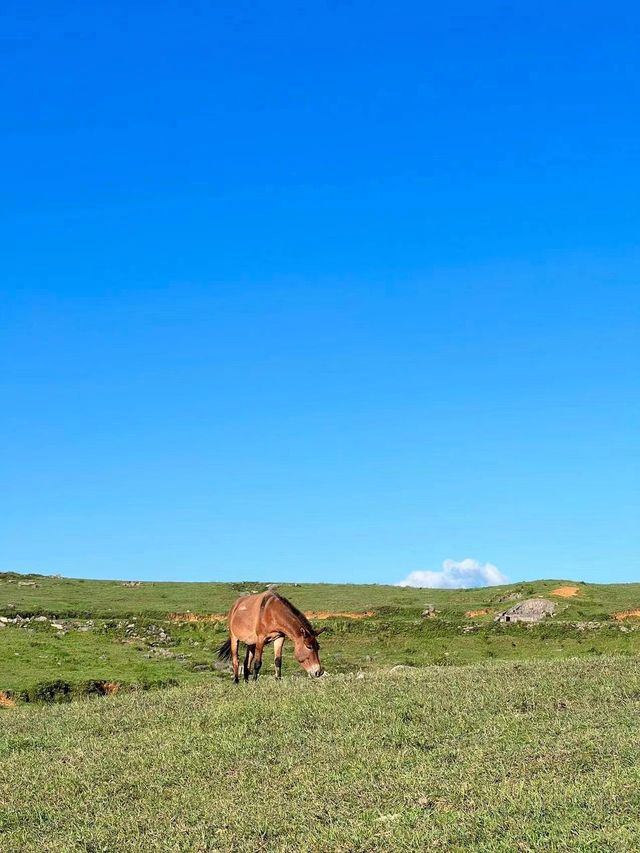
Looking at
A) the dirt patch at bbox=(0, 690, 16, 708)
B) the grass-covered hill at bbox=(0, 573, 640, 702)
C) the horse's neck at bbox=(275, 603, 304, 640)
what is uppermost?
the horse's neck at bbox=(275, 603, 304, 640)

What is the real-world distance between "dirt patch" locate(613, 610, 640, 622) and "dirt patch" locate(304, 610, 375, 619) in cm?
1479

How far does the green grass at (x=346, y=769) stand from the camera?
11406 millimetres

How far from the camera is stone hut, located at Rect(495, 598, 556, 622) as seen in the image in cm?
5019

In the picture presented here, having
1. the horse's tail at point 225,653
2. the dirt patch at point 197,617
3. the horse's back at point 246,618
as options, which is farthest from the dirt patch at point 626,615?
the horse's back at point 246,618

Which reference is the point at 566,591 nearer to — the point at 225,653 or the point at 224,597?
the point at 224,597

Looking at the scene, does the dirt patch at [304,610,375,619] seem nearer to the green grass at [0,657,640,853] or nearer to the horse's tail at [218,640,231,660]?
the horse's tail at [218,640,231,660]

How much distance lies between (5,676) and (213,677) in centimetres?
811

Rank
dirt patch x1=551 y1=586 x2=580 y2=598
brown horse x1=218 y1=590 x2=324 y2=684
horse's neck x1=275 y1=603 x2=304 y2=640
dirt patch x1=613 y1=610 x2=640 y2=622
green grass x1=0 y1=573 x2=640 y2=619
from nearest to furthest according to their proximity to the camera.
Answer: brown horse x1=218 y1=590 x2=324 y2=684 → horse's neck x1=275 y1=603 x2=304 y2=640 → dirt patch x1=613 y1=610 x2=640 y2=622 → green grass x1=0 y1=573 x2=640 y2=619 → dirt patch x1=551 y1=586 x2=580 y2=598

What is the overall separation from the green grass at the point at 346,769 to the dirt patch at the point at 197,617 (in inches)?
1345

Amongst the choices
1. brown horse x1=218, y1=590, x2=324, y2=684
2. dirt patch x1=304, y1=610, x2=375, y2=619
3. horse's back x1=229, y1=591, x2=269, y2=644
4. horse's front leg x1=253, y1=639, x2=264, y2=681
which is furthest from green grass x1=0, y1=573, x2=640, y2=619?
horse's front leg x1=253, y1=639, x2=264, y2=681

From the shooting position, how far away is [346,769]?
14172 millimetres

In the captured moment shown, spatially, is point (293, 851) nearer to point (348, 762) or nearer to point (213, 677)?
point (348, 762)

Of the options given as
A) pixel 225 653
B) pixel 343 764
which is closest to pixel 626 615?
pixel 225 653

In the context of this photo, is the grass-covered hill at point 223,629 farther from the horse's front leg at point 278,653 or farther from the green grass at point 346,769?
the green grass at point 346,769
